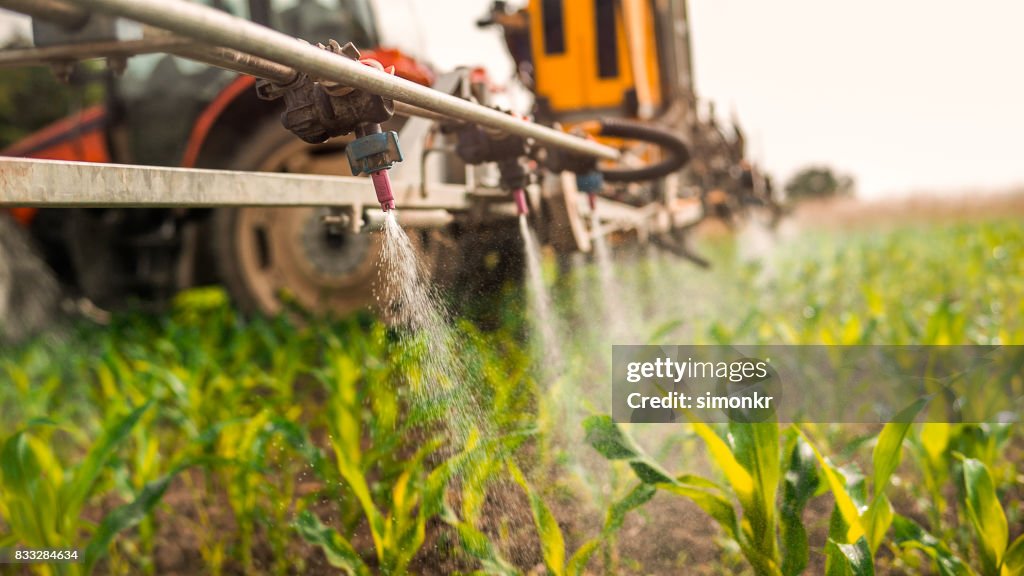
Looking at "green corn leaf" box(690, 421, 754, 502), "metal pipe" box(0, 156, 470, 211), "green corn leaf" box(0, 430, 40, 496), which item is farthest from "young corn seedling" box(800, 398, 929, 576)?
"green corn leaf" box(0, 430, 40, 496)

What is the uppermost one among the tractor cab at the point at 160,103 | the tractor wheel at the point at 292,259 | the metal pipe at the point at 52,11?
the tractor cab at the point at 160,103

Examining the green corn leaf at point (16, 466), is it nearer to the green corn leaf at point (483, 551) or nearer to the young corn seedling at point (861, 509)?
the green corn leaf at point (483, 551)

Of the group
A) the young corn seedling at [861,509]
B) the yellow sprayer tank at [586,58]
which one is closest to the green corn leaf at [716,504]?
the young corn seedling at [861,509]

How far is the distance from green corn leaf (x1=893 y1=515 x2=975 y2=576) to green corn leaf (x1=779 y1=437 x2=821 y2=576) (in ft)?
0.65

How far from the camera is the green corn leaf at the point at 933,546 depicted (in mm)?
1343

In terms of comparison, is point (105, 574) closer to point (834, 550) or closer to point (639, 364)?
point (639, 364)

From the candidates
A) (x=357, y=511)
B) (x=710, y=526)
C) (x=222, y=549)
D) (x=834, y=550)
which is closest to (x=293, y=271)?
(x=222, y=549)

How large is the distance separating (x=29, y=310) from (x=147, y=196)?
4.31m

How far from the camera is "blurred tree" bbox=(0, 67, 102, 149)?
1305cm

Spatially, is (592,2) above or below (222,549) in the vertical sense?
above

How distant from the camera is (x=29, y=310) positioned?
185 inches

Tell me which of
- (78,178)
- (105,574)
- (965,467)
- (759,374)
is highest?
(78,178)

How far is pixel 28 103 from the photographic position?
13859 millimetres

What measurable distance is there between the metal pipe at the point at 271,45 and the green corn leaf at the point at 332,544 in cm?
83
